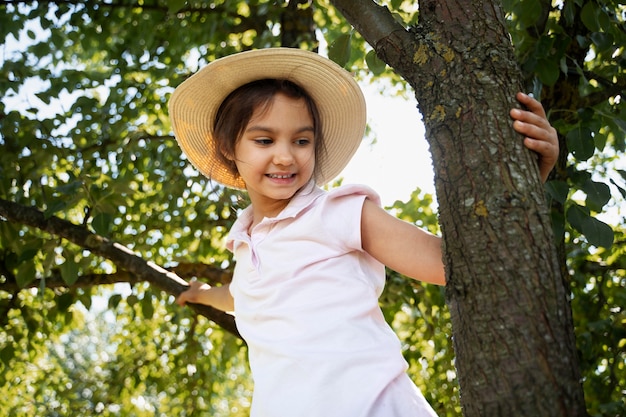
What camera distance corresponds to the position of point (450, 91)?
1.29 metres

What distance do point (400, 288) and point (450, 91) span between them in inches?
73.7

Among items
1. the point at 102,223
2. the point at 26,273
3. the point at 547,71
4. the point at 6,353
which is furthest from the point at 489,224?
the point at 6,353

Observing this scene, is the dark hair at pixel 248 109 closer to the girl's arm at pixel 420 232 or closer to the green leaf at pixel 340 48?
the green leaf at pixel 340 48

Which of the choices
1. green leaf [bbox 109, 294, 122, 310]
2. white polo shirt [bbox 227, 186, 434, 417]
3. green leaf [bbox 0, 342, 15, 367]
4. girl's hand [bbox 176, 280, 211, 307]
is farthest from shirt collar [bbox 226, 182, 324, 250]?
green leaf [bbox 0, 342, 15, 367]

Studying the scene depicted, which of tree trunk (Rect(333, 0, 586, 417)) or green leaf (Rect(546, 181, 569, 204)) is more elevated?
green leaf (Rect(546, 181, 569, 204))

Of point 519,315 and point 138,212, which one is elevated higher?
point 138,212

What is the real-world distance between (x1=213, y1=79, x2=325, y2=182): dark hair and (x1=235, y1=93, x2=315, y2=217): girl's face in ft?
0.08

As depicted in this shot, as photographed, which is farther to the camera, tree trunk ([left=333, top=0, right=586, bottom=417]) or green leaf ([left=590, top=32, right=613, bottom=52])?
green leaf ([left=590, top=32, right=613, bottom=52])

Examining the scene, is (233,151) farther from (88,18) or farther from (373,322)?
(88,18)

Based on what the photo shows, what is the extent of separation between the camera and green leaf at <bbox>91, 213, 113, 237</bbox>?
254 centimetres

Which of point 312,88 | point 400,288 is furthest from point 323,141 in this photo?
point 400,288

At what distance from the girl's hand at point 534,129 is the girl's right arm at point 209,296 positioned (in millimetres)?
1301

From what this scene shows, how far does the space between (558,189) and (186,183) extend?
199cm

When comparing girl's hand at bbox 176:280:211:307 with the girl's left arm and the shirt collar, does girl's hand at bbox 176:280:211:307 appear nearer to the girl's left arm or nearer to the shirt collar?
the shirt collar
